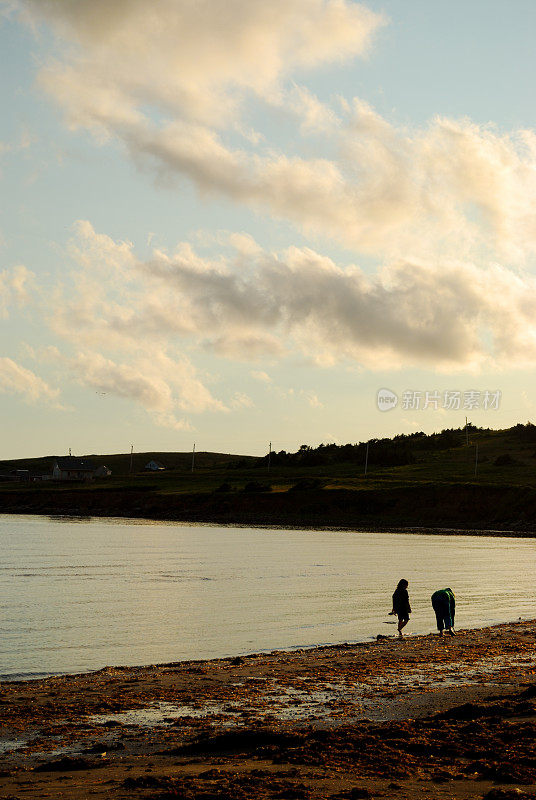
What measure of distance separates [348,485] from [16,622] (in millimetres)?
96576

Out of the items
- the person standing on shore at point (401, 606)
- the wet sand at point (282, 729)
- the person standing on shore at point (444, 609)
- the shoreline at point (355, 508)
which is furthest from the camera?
the shoreline at point (355, 508)

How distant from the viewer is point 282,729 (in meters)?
14.1

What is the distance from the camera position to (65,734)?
46.1 feet

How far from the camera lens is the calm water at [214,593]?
82.0 ft

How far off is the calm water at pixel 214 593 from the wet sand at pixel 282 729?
12.4ft

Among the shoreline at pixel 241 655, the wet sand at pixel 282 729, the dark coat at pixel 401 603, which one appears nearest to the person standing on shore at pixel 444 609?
the shoreline at pixel 241 655

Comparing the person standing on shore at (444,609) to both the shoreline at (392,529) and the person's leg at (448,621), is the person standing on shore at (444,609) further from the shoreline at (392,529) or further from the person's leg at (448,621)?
the shoreline at (392,529)

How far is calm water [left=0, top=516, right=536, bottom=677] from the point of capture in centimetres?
2500

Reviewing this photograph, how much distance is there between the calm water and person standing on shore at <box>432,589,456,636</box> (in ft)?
7.14

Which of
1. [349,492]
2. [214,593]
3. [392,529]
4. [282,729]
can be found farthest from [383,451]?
[282,729]

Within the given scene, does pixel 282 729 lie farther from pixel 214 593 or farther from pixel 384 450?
pixel 384 450

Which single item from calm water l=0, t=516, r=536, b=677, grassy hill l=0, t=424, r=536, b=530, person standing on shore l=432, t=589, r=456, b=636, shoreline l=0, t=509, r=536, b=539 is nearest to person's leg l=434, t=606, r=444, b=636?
person standing on shore l=432, t=589, r=456, b=636

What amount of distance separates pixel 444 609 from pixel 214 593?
43.5ft

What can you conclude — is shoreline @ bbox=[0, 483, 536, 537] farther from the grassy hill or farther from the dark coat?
the dark coat
